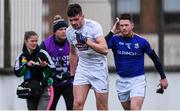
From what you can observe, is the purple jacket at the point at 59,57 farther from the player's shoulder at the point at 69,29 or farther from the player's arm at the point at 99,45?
the player's arm at the point at 99,45

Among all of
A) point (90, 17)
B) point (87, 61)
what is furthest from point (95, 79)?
point (90, 17)

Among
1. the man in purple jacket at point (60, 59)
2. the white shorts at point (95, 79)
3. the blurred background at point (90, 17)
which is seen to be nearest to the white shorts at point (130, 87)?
the white shorts at point (95, 79)

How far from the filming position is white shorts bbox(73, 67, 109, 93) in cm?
1001

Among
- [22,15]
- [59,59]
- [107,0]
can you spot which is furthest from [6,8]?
[59,59]

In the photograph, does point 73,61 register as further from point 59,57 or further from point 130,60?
point 130,60

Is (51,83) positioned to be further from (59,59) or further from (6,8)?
(6,8)

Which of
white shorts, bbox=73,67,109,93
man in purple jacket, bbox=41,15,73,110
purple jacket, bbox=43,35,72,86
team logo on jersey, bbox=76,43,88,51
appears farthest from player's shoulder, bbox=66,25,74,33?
purple jacket, bbox=43,35,72,86

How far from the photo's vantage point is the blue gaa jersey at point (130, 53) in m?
9.99

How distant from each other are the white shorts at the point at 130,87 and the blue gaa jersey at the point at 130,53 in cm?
6

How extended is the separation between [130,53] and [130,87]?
406 millimetres

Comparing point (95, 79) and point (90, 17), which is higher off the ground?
point (90, 17)

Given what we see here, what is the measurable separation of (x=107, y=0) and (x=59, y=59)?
29.3 feet

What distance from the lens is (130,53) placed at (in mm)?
10008

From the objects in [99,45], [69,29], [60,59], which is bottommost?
[60,59]
